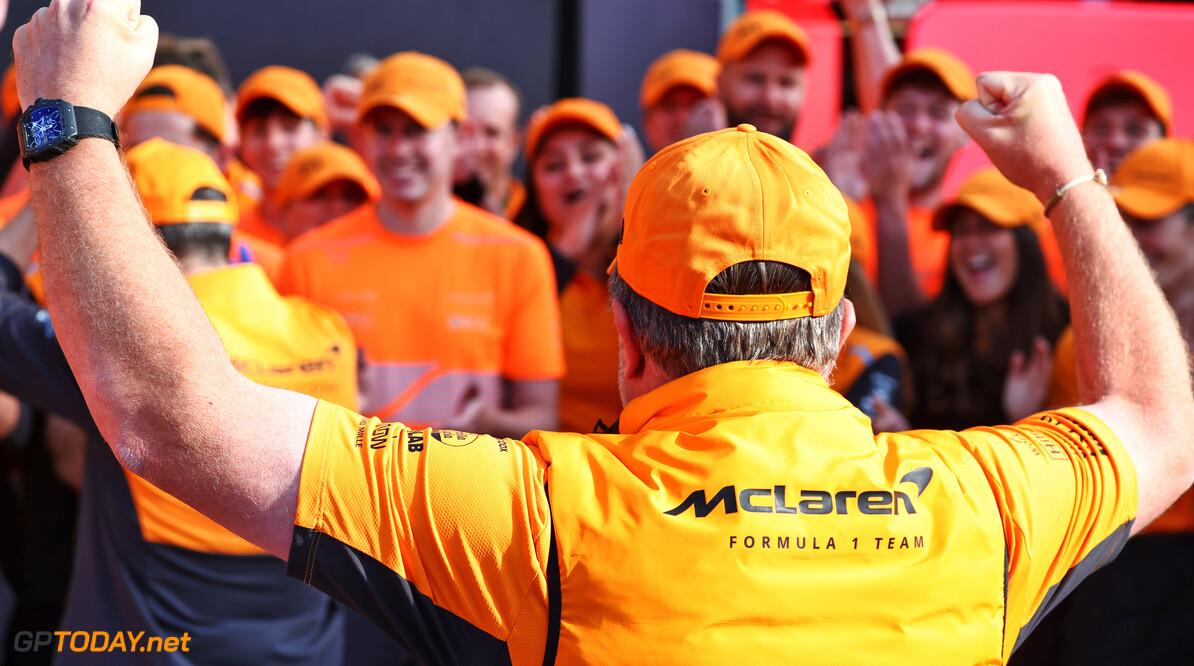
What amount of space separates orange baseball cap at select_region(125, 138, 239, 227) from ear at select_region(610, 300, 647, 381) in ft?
4.64

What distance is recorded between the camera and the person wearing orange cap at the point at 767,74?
4488 millimetres

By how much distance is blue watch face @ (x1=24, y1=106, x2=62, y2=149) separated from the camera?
102cm

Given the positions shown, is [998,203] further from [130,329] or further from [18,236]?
[130,329]

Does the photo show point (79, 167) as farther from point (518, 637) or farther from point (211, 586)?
point (211, 586)

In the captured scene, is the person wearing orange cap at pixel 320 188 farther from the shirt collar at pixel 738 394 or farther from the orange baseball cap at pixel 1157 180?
the shirt collar at pixel 738 394

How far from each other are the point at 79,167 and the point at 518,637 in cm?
69

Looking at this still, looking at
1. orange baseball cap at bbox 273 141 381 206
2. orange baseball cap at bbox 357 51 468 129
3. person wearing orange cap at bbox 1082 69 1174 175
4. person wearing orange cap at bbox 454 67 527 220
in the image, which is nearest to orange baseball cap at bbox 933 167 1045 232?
person wearing orange cap at bbox 1082 69 1174 175

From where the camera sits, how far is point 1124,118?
4422 mm

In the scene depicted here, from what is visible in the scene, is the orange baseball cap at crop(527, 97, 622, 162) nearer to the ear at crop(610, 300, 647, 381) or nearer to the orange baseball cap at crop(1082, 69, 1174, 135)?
the orange baseball cap at crop(1082, 69, 1174, 135)

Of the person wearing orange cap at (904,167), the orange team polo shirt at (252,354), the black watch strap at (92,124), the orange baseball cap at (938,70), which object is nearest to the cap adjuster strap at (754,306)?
the black watch strap at (92,124)

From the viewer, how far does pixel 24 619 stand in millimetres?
3041

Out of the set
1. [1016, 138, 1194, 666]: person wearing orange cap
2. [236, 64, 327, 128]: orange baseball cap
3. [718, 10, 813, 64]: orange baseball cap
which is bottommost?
[1016, 138, 1194, 666]: person wearing orange cap

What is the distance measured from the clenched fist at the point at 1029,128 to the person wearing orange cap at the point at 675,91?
3.26 m

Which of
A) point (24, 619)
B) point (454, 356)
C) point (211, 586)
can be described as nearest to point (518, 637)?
point (211, 586)
